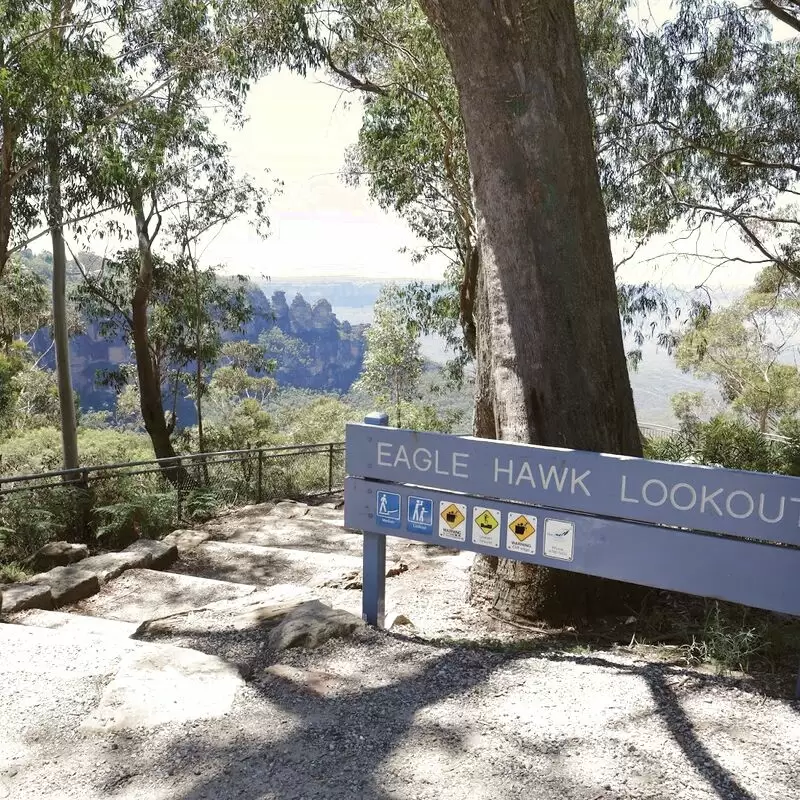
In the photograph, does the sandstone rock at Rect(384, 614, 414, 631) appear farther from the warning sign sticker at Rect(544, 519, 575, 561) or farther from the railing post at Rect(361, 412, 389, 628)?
the warning sign sticker at Rect(544, 519, 575, 561)

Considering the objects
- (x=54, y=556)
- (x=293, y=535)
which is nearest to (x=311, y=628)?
(x=54, y=556)

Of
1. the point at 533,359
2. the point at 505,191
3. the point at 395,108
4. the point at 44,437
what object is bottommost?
the point at 44,437

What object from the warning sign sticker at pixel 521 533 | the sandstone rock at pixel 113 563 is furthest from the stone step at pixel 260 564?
the warning sign sticker at pixel 521 533

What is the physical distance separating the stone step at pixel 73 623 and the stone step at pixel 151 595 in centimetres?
45

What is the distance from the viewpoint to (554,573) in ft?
14.6

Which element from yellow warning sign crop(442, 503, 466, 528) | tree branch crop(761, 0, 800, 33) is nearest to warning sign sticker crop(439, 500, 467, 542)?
yellow warning sign crop(442, 503, 466, 528)

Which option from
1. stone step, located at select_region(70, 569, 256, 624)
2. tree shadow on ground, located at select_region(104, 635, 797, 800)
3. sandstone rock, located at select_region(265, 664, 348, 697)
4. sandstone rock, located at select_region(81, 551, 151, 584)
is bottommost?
stone step, located at select_region(70, 569, 256, 624)

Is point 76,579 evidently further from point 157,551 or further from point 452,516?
point 452,516

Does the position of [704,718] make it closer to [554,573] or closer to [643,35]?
[554,573]

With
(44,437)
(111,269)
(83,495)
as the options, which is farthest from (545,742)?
(44,437)

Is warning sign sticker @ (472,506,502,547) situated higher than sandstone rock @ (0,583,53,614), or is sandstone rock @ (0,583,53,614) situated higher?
warning sign sticker @ (472,506,502,547)

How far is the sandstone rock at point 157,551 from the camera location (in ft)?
22.5

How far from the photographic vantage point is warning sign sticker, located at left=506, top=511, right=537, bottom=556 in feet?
11.7

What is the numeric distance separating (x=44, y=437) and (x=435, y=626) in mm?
24521
